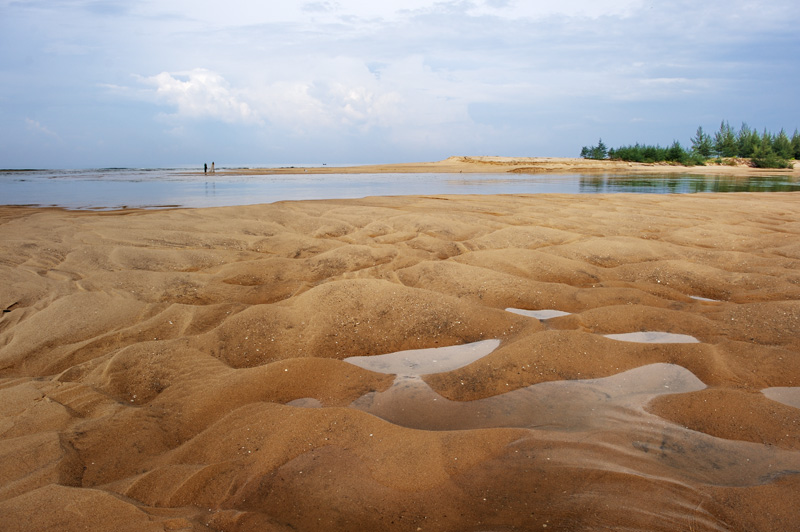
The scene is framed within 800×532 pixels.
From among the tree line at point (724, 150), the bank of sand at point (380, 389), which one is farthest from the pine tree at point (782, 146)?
the bank of sand at point (380, 389)

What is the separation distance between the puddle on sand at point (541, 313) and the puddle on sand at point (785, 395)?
5.46 ft

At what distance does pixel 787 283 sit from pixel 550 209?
18.2 feet

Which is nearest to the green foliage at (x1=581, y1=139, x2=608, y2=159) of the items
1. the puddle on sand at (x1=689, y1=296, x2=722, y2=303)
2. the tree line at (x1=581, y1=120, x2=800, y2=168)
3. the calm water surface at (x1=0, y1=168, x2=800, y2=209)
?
the tree line at (x1=581, y1=120, x2=800, y2=168)

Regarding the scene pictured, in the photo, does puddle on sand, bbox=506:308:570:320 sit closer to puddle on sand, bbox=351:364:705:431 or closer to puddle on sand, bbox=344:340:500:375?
puddle on sand, bbox=344:340:500:375

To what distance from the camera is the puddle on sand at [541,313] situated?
444 centimetres

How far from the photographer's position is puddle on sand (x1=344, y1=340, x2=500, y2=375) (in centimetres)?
352

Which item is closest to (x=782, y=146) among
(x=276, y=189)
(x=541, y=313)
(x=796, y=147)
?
(x=796, y=147)

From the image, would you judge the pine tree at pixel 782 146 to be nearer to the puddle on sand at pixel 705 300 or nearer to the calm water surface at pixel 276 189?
the calm water surface at pixel 276 189

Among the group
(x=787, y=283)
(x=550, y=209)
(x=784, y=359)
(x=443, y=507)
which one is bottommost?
(x=443, y=507)

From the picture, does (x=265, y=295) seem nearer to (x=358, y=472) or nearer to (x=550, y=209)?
(x=358, y=472)

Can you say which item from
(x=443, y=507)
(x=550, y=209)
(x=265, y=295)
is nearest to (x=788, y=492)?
(x=443, y=507)

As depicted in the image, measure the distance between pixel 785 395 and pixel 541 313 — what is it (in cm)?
195

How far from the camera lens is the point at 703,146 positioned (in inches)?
2229

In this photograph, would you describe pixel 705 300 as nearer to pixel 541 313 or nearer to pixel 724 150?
pixel 541 313
